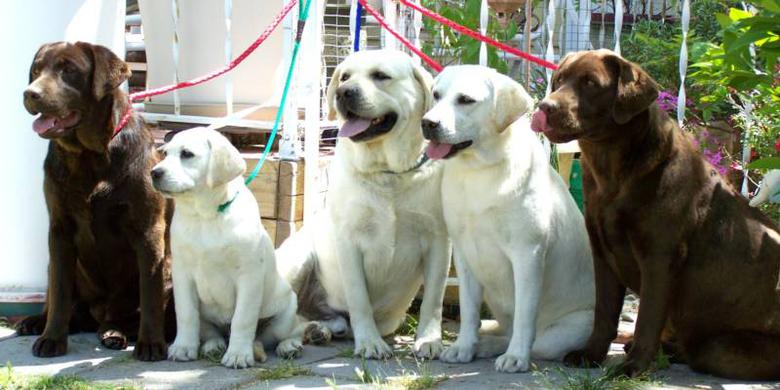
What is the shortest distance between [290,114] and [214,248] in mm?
1540

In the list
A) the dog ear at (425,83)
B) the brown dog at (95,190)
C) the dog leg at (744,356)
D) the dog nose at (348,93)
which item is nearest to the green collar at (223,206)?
the brown dog at (95,190)

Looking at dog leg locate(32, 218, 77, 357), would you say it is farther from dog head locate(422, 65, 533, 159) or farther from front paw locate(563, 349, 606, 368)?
front paw locate(563, 349, 606, 368)

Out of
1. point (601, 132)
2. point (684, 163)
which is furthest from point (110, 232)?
point (684, 163)

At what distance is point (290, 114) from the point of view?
579cm

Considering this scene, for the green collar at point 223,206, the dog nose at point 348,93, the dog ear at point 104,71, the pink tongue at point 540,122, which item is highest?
the dog ear at point 104,71

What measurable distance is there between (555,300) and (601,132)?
940 mm

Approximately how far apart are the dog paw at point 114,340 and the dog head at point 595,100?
2.23 m

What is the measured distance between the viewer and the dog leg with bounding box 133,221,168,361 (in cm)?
459

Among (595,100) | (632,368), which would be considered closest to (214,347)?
(632,368)

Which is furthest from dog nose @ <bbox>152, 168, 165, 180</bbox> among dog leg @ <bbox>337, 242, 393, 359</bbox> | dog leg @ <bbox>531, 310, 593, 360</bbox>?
dog leg @ <bbox>531, 310, 593, 360</bbox>

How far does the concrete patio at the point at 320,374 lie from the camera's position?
4.13 metres

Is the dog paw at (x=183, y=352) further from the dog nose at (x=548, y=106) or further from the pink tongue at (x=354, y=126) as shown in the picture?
the dog nose at (x=548, y=106)

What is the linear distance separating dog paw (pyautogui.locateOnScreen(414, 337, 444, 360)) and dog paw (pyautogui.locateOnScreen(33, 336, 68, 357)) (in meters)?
1.63

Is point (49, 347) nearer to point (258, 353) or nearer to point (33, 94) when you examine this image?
point (258, 353)
